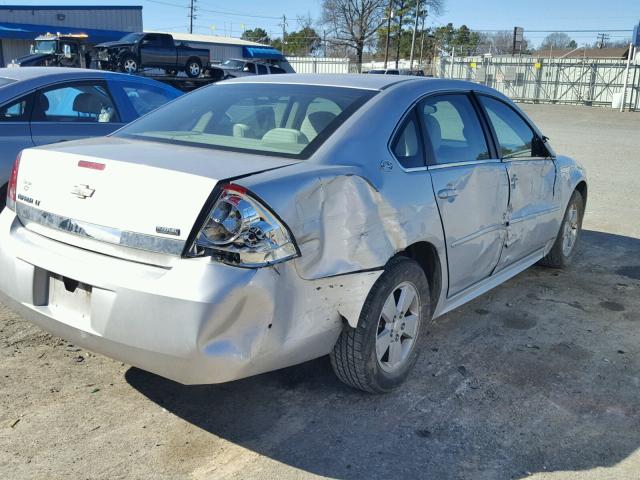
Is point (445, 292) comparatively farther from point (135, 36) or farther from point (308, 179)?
point (135, 36)

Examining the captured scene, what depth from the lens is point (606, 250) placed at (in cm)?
647

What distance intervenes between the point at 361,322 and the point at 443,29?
8336 cm

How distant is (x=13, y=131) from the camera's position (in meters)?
5.23

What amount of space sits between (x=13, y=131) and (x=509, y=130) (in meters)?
3.94

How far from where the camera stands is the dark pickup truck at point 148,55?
83.4 feet

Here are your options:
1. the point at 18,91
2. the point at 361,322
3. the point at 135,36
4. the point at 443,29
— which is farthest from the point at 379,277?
the point at 443,29

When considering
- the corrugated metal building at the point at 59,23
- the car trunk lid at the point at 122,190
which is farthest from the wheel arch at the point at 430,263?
the corrugated metal building at the point at 59,23

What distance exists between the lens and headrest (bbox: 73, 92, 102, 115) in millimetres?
5805

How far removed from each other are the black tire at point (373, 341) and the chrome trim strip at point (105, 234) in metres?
0.99

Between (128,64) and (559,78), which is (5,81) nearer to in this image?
(128,64)

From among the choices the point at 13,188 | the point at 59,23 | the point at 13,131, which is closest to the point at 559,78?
the point at 59,23

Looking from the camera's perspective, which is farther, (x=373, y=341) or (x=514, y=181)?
(x=514, y=181)

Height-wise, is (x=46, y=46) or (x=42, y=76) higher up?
(x=46, y=46)

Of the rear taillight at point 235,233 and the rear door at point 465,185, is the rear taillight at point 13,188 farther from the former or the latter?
the rear door at point 465,185
